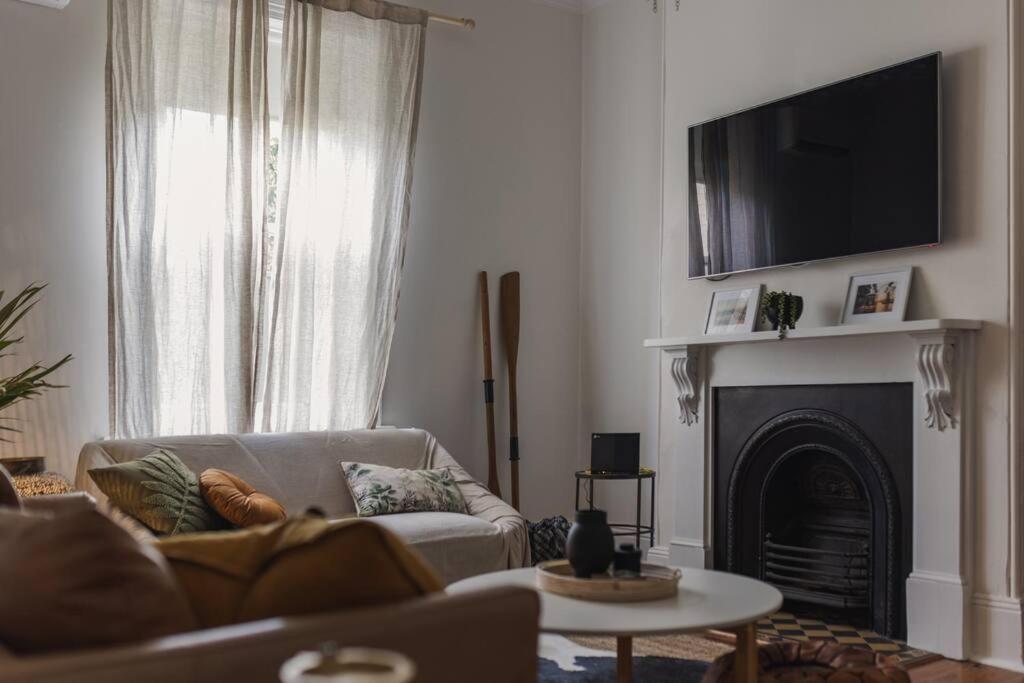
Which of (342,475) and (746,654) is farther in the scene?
(342,475)

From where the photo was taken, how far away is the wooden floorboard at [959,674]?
126 inches

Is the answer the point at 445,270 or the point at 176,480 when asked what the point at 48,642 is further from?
the point at 445,270

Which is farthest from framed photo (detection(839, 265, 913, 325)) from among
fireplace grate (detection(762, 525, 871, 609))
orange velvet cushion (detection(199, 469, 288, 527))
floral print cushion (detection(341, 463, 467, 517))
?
orange velvet cushion (detection(199, 469, 288, 527))

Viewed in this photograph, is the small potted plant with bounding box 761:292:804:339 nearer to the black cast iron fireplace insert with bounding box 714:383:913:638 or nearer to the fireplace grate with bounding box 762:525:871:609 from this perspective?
the black cast iron fireplace insert with bounding box 714:383:913:638

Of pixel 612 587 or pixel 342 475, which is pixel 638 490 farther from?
A: pixel 612 587

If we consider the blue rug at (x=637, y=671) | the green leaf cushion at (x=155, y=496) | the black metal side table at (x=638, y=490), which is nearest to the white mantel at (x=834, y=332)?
the black metal side table at (x=638, y=490)

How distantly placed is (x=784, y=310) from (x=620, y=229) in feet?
4.99

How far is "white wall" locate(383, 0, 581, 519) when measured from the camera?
16.7ft

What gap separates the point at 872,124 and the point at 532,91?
2.17 m

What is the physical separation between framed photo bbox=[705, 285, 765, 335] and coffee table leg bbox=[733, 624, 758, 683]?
2.19 meters

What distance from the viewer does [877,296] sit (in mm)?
3830

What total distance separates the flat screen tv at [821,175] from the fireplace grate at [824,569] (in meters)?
1.18

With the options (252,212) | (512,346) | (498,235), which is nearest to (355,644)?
(252,212)

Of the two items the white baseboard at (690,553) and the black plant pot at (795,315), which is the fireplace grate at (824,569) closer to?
the white baseboard at (690,553)
